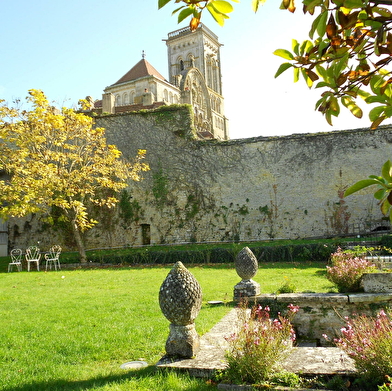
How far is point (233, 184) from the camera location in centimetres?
2086

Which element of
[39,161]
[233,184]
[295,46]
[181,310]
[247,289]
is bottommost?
[247,289]

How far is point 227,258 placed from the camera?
16.4 m

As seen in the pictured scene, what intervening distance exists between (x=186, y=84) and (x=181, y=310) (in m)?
46.1

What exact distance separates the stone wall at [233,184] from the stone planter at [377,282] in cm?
1333

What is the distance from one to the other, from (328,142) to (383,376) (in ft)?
59.5

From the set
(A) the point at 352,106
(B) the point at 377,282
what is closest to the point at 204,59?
(B) the point at 377,282

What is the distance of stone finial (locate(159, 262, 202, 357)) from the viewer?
14.1 ft

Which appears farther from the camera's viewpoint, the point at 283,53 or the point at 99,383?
the point at 99,383

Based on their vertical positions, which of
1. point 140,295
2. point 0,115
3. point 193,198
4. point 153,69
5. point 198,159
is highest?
point 153,69

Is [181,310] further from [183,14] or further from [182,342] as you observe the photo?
[183,14]

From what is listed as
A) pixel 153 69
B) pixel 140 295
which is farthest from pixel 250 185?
pixel 153 69

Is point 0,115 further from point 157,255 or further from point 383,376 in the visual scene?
point 383,376

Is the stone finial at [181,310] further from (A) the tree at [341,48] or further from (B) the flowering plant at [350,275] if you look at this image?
(B) the flowering plant at [350,275]

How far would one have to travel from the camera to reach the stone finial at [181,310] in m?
4.30
